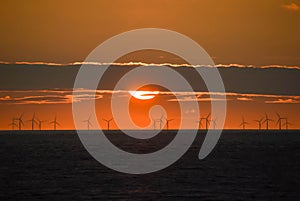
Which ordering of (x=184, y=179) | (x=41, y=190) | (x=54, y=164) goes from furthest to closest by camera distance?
(x=54, y=164) < (x=184, y=179) < (x=41, y=190)

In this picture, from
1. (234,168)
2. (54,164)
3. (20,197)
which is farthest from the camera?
(54,164)

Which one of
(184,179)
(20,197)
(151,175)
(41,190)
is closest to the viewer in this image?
(20,197)

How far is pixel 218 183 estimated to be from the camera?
4360 inches

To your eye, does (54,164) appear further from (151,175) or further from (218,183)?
(218,183)

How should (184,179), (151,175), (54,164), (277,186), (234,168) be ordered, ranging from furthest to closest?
(54,164) < (234,168) < (151,175) < (184,179) < (277,186)

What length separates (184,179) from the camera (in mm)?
119500

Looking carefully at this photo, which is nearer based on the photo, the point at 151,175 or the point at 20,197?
the point at 20,197

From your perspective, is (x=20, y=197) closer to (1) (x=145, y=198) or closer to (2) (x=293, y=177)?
(1) (x=145, y=198)

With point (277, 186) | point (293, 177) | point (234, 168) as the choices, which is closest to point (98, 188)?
point (277, 186)

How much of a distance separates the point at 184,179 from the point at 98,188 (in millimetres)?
22685

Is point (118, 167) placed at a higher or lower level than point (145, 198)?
higher

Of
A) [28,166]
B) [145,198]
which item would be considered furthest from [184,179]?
[28,166]

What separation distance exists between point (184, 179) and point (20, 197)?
39.0 m

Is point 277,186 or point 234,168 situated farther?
point 234,168
